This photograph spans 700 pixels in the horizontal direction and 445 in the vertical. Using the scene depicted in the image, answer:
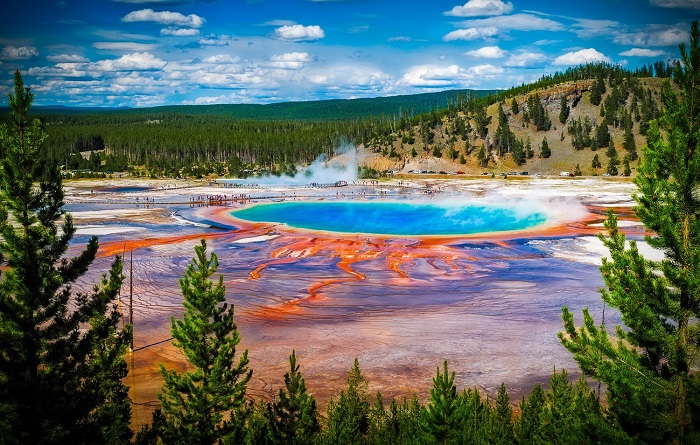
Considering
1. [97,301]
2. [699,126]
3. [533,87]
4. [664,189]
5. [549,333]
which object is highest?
[533,87]

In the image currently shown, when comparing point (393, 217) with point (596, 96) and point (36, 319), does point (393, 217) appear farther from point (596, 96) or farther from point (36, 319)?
point (596, 96)

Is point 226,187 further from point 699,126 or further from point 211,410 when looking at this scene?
point 699,126

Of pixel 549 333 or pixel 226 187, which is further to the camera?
pixel 226 187

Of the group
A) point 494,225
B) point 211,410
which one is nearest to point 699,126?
point 211,410

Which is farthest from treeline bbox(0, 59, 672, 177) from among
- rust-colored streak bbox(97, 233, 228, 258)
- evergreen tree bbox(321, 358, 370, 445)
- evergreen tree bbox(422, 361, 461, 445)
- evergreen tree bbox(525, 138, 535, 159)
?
evergreen tree bbox(422, 361, 461, 445)

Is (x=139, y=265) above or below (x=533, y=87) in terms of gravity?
below

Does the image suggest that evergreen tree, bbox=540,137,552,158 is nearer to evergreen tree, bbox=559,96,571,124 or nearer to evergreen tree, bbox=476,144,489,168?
evergreen tree, bbox=476,144,489,168

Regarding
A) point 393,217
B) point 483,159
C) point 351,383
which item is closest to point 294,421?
point 351,383
